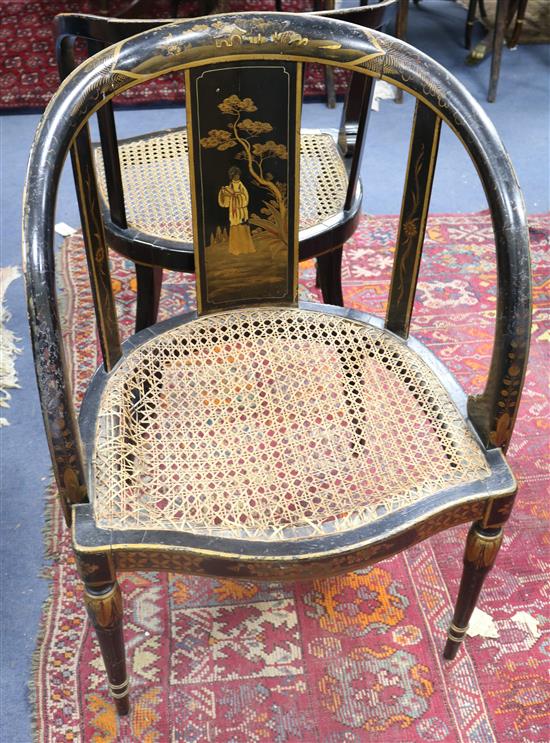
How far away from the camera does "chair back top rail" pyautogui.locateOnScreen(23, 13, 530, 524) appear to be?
3.04 ft

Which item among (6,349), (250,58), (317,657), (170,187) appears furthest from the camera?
(6,349)

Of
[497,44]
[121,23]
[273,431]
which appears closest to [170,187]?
[121,23]

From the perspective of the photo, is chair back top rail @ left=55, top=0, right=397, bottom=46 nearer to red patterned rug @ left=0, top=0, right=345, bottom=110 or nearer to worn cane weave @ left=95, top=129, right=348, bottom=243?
worn cane weave @ left=95, top=129, right=348, bottom=243

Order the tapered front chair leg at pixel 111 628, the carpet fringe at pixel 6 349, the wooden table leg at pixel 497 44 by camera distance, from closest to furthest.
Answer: the tapered front chair leg at pixel 111 628, the carpet fringe at pixel 6 349, the wooden table leg at pixel 497 44

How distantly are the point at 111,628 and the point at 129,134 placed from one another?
2.04 m

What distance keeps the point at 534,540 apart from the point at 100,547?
0.91 metres

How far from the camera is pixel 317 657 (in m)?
1.38

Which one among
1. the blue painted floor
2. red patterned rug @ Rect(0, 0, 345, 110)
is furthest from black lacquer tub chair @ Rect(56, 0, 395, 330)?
red patterned rug @ Rect(0, 0, 345, 110)

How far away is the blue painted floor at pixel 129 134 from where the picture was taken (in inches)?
56.4

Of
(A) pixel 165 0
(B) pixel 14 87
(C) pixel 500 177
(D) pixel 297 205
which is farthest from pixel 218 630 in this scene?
(A) pixel 165 0

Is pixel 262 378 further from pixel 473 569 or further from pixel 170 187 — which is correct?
pixel 170 187

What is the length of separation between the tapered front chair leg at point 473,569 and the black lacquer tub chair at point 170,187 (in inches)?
23.5

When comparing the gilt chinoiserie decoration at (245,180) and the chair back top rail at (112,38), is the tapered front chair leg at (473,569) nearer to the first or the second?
the gilt chinoiserie decoration at (245,180)

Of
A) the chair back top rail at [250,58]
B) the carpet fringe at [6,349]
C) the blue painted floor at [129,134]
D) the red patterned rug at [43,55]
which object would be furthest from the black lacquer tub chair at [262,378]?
the red patterned rug at [43,55]
